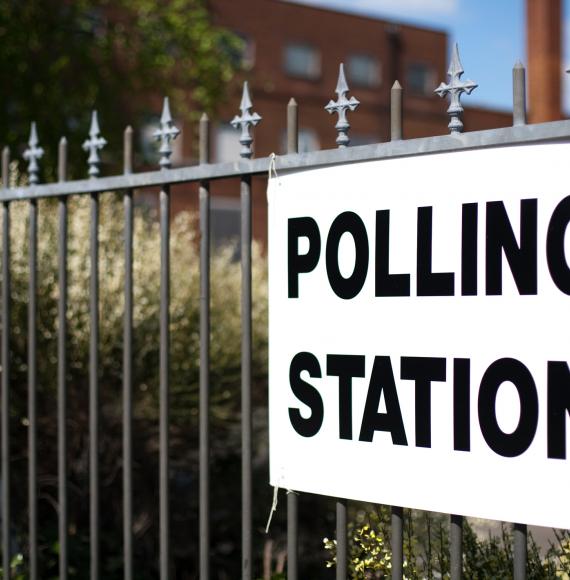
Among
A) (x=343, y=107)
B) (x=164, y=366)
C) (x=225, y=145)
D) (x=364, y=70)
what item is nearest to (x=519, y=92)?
(x=343, y=107)

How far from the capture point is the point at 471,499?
2268mm

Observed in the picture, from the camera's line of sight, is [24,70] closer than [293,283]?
No

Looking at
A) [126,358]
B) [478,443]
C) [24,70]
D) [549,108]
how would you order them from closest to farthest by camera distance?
[478,443], [126,358], [24,70], [549,108]

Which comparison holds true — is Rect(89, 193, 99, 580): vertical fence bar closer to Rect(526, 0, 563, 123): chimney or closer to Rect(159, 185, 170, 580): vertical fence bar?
Rect(159, 185, 170, 580): vertical fence bar

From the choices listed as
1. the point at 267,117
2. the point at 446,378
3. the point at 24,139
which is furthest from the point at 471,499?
the point at 267,117

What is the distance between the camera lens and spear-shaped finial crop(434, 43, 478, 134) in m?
2.33

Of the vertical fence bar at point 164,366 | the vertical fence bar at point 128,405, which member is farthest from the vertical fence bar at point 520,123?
the vertical fence bar at point 128,405

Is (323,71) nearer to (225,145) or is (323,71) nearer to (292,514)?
(225,145)

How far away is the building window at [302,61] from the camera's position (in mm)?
32969

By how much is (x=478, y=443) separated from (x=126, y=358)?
1.33 m

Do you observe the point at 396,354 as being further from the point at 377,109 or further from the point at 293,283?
the point at 377,109

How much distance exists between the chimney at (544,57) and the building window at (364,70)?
488 inches

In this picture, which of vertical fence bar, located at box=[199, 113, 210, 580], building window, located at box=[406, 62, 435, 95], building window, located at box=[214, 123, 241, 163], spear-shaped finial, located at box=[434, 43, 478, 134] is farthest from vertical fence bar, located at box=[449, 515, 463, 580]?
building window, located at box=[406, 62, 435, 95]

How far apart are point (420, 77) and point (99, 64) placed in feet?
84.0
